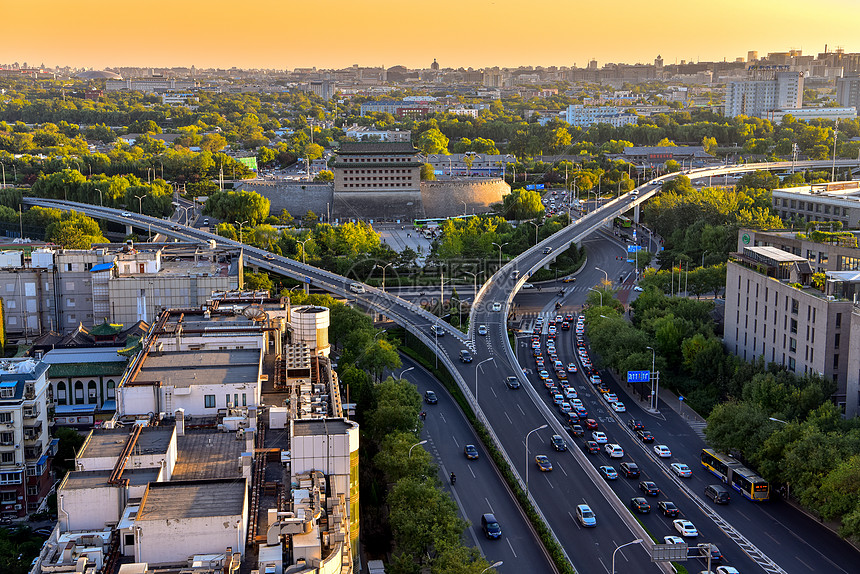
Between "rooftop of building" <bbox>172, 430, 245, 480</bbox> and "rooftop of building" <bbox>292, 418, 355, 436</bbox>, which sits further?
"rooftop of building" <bbox>292, 418, 355, 436</bbox>

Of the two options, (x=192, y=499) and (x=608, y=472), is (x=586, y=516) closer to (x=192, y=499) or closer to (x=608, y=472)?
(x=608, y=472)

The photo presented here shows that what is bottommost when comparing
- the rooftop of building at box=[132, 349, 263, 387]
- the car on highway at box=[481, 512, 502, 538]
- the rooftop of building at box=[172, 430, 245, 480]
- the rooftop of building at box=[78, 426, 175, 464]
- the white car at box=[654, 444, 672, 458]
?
the car on highway at box=[481, 512, 502, 538]

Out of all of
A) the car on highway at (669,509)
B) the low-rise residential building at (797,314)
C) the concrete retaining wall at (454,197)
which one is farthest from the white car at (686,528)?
the concrete retaining wall at (454,197)

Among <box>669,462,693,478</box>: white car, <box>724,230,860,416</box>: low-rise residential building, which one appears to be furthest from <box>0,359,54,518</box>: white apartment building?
<box>724,230,860,416</box>: low-rise residential building

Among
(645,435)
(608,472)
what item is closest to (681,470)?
(608,472)

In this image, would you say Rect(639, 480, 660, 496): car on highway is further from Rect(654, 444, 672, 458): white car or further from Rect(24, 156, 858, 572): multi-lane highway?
Rect(654, 444, 672, 458): white car

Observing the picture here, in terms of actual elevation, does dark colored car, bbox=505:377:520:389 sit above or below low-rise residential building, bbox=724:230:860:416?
below
